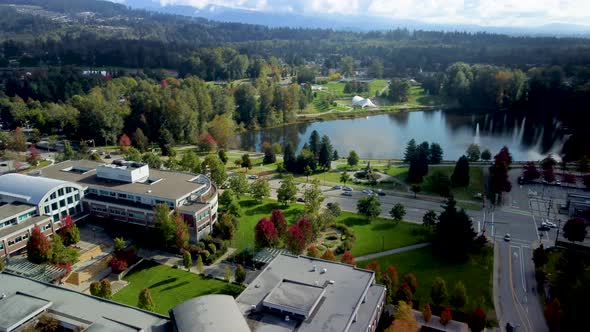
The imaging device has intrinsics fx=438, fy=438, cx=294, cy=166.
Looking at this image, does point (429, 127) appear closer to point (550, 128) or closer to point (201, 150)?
point (550, 128)

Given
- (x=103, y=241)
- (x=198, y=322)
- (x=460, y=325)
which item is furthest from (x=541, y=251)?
(x=103, y=241)

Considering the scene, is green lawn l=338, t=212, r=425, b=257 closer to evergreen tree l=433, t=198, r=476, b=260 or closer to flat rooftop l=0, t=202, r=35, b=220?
evergreen tree l=433, t=198, r=476, b=260

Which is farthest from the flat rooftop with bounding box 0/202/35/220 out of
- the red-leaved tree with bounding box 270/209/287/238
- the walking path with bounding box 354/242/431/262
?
the walking path with bounding box 354/242/431/262

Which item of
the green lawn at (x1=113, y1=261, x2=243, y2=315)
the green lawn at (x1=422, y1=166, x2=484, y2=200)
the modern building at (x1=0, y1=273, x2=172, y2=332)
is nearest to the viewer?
the modern building at (x1=0, y1=273, x2=172, y2=332)

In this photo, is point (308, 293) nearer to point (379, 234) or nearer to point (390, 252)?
point (390, 252)

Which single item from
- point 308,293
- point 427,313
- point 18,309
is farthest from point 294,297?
point 18,309

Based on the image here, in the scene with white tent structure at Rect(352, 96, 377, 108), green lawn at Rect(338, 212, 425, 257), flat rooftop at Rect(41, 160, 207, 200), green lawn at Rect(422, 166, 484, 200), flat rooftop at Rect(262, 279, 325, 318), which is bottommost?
green lawn at Rect(338, 212, 425, 257)
